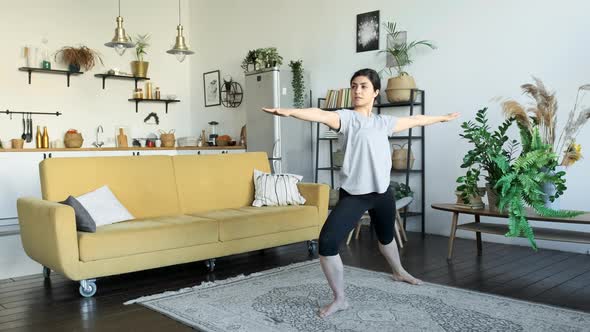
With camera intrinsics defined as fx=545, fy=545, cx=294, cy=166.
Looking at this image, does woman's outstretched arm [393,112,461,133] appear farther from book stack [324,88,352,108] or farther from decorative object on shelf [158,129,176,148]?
decorative object on shelf [158,129,176,148]

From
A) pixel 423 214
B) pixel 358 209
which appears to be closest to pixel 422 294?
pixel 358 209

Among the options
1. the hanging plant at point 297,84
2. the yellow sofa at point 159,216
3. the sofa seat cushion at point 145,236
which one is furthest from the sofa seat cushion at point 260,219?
the hanging plant at point 297,84

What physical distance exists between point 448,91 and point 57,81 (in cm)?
532

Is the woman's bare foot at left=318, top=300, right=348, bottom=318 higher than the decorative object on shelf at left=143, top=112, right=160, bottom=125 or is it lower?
lower

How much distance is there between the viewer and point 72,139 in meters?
7.34

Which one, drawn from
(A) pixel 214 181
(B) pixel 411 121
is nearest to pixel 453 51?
(B) pixel 411 121

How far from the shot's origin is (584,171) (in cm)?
479

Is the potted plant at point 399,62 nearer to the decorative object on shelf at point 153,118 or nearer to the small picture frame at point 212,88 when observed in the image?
the small picture frame at point 212,88

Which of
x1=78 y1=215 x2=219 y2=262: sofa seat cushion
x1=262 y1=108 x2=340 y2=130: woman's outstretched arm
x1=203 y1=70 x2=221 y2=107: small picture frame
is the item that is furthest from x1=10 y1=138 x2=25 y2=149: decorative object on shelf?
x1=262 y1=108 x2=340 y2=130: woman's outstretched arm

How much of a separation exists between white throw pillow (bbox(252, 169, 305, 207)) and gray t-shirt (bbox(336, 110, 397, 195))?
5.68 ft

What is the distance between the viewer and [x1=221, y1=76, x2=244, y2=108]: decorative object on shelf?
27.0 feet

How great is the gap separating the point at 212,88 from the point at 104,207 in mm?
4976

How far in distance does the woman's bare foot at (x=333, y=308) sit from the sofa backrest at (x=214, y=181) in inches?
76.5

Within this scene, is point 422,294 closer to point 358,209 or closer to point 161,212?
point 358,209
